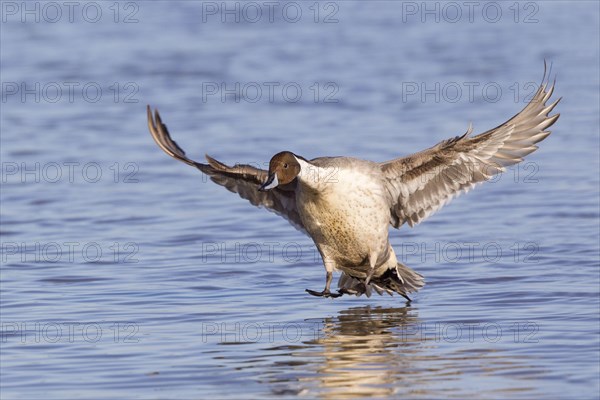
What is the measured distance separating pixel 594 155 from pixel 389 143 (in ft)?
8.63

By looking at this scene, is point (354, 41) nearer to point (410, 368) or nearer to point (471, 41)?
point (471, 41)

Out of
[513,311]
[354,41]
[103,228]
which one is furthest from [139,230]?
[354,41]

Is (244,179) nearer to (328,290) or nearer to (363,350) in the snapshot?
(328,290)

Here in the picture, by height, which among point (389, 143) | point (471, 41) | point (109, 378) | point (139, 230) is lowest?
point (109, 378)

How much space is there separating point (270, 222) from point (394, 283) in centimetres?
315

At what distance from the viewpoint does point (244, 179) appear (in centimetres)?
983

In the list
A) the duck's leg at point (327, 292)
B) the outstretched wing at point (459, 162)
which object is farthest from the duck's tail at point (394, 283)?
the outstretched wing at point (459, 162)

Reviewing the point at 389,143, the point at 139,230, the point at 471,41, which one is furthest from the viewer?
the point at 471,41

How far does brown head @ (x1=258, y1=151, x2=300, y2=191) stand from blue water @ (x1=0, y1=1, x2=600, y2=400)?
1.02 meters

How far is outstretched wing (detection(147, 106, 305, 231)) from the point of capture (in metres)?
9.60

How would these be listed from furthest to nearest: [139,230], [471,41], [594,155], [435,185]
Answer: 1. [471,41]
2. [594,155]
3. [139,230]
4. [435,185]

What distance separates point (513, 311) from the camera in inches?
352

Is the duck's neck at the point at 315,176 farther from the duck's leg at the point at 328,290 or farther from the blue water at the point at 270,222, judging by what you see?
the blue water at the point at 270,222

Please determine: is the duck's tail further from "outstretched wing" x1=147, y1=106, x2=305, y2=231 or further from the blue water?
"outstretched wing" x1=147, y1=106, x2=305, y2=231
